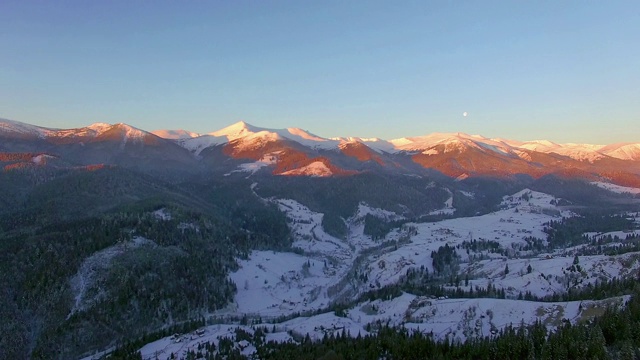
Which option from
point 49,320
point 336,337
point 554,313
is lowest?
point 49,320

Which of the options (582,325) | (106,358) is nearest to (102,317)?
(106,358)

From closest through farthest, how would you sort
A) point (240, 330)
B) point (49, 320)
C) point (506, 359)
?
point (506, 359)
point (240, 330)
point (49, 320)

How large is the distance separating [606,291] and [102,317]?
601 ft

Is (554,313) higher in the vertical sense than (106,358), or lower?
higher

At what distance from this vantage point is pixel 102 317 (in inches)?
7854

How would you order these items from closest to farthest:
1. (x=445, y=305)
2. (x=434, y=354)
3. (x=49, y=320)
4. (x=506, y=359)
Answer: (x=506, y=359), (x=434, y=354), (x=445, y=305), (x=49, y=320)

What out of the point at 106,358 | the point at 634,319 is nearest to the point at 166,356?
the point at 106,358

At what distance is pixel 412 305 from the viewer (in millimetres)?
192000

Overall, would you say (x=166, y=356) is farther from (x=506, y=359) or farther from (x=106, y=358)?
(x=506, y=359)

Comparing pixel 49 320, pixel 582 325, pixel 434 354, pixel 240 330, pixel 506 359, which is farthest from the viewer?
pixel 49 320

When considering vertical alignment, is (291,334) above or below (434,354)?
below

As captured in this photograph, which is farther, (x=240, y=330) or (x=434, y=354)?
(x=240, y=330)

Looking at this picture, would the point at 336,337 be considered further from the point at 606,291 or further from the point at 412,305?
the point at 606,291

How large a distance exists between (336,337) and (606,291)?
92198 mm
